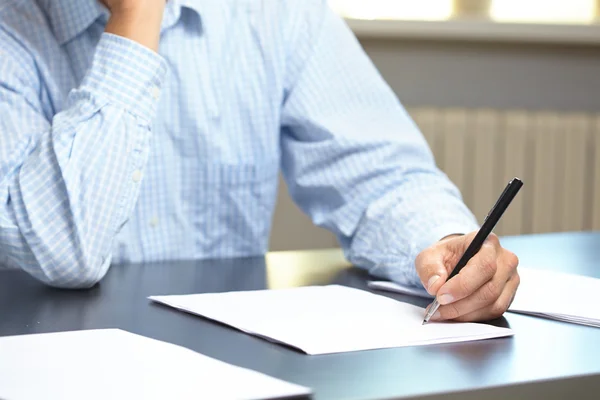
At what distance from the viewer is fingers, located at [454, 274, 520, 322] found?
0.82 m

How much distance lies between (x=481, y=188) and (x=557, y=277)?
5.54ft

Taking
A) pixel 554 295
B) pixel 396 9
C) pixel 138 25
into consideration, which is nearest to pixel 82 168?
pixel 138 25

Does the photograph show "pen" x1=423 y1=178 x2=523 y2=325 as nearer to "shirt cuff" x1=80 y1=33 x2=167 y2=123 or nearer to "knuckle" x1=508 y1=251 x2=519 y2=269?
"knuckle" x1=508 y1=251 x2=519 y2=269

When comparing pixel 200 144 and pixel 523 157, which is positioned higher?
pixel 200 144

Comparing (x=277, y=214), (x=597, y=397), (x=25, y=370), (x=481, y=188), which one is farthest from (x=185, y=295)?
(x=481, y=188)

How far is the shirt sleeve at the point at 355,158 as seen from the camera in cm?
115

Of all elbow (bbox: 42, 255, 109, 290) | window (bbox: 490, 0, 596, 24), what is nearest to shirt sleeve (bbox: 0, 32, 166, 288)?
elbow (bbox: 42, 255, 109, 290)

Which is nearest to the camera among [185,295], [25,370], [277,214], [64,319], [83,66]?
[25,370]

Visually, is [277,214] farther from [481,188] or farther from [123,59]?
[123,59]

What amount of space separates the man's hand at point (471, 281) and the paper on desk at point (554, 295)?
0.10 feet

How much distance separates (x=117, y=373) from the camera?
1.94 ft

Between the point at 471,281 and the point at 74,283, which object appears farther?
the point at 74,283

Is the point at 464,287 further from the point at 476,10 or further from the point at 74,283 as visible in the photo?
the point at 476,10

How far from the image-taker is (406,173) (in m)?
1.26
